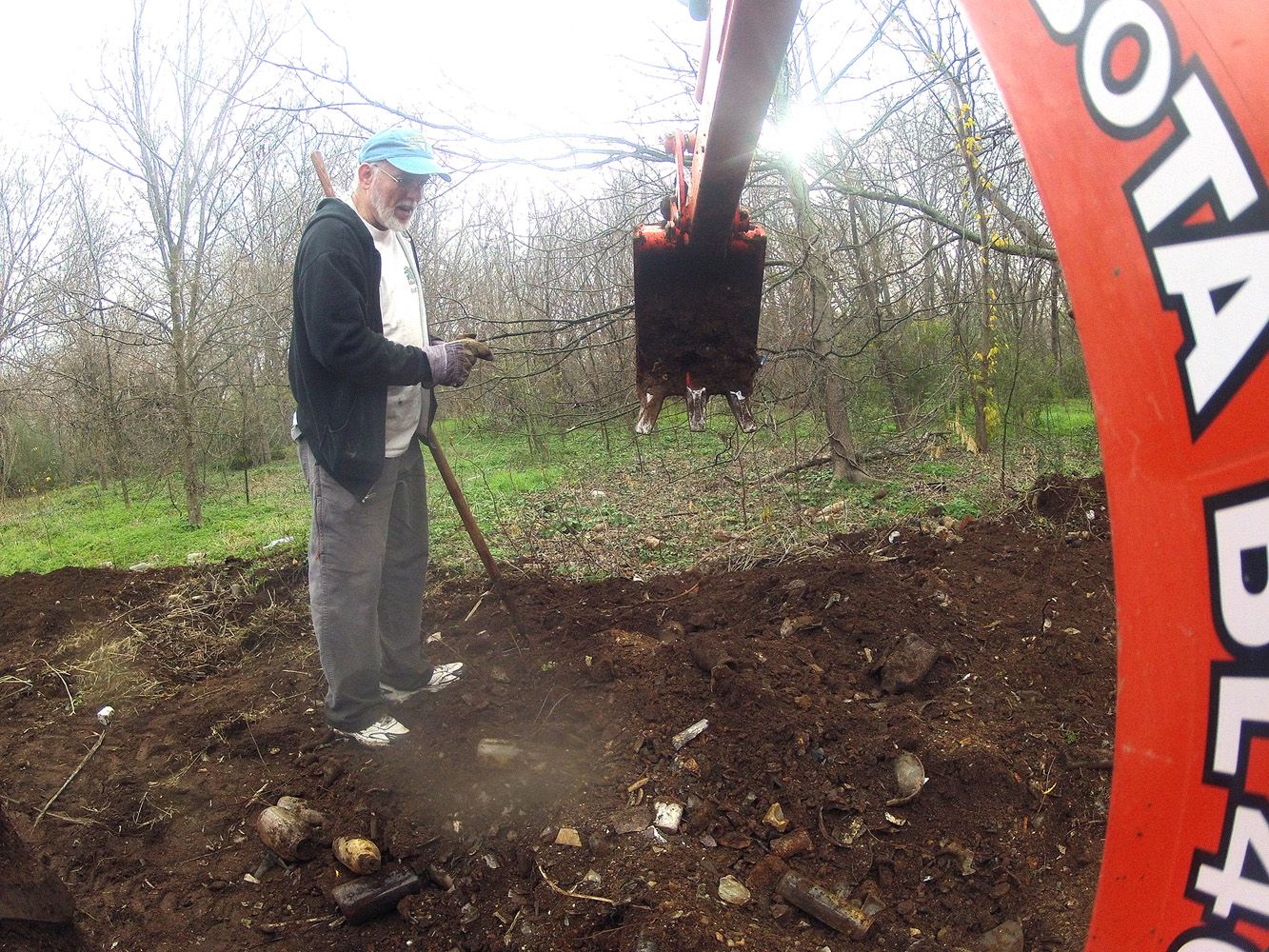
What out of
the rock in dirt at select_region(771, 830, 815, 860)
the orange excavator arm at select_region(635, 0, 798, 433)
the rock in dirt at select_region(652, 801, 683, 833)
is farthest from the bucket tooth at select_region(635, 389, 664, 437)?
the rock in dirt at select_region(771, 830, 815, 860)

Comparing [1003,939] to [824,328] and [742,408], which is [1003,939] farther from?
[824,328]

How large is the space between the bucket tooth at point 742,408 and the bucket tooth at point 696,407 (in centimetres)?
10

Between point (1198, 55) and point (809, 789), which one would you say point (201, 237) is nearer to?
point (809, 789)

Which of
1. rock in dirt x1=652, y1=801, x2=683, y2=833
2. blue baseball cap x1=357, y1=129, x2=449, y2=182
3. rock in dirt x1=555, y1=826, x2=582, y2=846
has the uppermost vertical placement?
blue baseball cap x1=357, y1=129, x2=449, y2=182

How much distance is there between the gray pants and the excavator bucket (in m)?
1.06

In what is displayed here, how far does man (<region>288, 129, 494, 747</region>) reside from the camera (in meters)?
2.92

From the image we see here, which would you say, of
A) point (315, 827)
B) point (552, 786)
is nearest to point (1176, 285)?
point (552, 786)

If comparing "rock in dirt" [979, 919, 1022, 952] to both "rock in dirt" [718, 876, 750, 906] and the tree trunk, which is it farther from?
the tree trunk

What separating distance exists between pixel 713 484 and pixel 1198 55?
714 centimetres

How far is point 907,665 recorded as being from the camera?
3469mm

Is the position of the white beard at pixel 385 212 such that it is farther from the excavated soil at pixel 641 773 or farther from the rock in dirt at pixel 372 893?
the rock in dirt at pixel 372 893

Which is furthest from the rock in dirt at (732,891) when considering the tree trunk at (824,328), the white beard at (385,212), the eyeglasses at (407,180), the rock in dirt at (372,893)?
the tree trunk at (824,328)

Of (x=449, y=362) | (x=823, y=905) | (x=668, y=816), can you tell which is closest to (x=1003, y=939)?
(x=823, y=905)

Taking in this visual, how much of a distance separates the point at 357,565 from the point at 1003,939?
2.38 m
